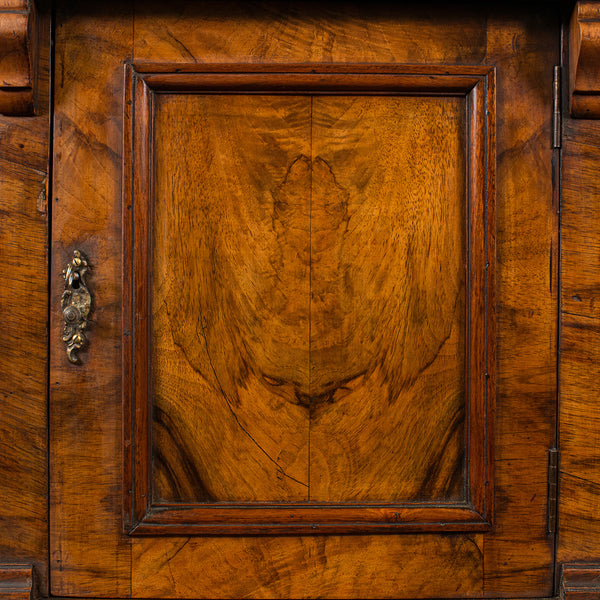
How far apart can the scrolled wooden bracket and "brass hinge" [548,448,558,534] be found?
0.59 m

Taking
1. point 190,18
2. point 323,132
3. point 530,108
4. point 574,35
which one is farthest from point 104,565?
point 574,35

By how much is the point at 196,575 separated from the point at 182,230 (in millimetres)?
606

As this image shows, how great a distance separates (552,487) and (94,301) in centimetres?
87

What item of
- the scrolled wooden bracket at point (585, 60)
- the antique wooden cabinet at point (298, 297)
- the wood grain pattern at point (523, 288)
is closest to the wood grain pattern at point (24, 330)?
the antique wooden cabinet at point (298, 297)

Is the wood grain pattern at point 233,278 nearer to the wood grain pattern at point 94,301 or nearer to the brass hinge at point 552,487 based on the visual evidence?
the wood grain pattern at point 94,301

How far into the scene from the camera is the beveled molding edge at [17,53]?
0.78m

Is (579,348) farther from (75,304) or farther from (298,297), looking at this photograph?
(75,304)

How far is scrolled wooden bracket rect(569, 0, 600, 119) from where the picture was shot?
2.60 feet

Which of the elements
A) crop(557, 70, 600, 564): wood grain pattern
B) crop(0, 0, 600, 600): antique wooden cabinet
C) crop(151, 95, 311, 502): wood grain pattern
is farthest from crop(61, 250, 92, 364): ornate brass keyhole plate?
crop(557, 70, 600, 564): wood grain pattern

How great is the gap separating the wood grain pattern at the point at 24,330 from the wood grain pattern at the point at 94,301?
0.8 inches

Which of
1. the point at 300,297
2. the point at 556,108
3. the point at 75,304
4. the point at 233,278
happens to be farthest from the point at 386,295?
the point at 75,304

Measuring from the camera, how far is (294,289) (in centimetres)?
85

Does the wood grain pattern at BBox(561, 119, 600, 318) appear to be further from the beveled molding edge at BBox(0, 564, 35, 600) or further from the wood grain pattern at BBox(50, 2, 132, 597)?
the beveled molding edge at BBox(0, 564, 35, 600)

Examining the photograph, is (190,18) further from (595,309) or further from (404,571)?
(404,571)
